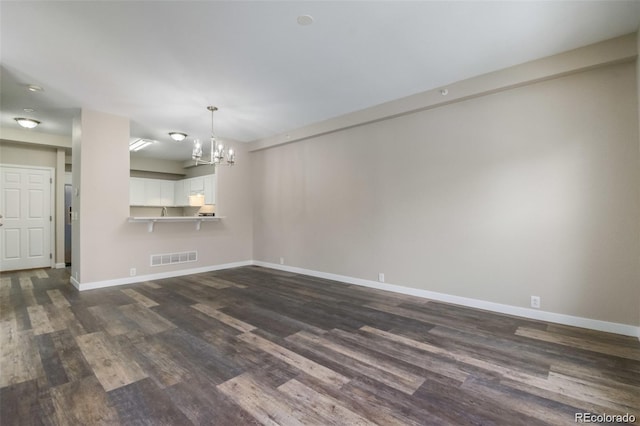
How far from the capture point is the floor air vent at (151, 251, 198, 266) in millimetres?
5445

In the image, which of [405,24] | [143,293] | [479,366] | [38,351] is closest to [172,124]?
[143,293]

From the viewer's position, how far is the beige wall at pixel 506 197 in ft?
9.54

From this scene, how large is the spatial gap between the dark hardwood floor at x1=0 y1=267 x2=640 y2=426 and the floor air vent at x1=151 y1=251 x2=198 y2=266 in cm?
158

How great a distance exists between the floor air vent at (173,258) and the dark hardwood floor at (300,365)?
1578 mm

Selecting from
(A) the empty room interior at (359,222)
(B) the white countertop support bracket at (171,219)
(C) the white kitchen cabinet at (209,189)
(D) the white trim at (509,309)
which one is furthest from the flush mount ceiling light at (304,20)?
(C) the white kitchen cabinet at (209,189)

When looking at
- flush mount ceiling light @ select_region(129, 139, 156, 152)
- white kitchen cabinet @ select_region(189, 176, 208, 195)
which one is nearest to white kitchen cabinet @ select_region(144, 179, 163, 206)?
white kitchen cabinet @ select_region(189, 176, 208, 195)

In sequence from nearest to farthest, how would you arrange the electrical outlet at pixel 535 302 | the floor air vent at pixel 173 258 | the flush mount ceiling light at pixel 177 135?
the electrical outlet at pixel 535 302 < the floor air vent at pixel 173 258 < the flush mount ceiling light at pixel 177 135

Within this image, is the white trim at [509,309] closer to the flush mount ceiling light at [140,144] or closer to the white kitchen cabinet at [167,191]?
the white kitchen cabinet at [167,191]

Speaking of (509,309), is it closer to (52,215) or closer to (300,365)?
(300,365)

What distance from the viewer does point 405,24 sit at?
2.62 metres

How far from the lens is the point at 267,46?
9.58 ft

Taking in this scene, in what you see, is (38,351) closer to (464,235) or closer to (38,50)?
(38,50)

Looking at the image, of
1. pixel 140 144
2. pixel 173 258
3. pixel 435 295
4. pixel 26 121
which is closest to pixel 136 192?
pixel 140 144

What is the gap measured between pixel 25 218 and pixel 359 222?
701 centimetres
